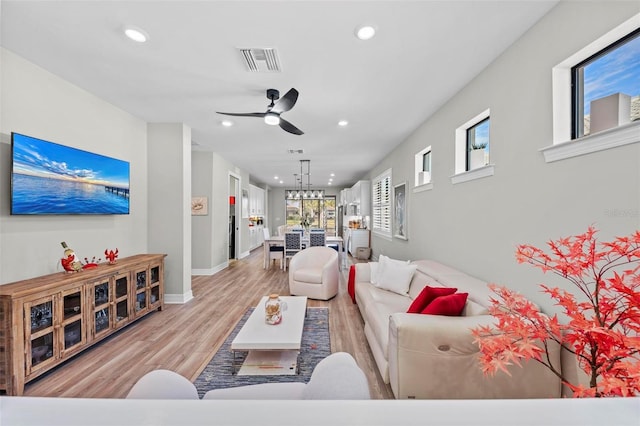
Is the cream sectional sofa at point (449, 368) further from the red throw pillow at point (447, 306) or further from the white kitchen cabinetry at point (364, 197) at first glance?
the white kitchen cabinetry at point (364, 197)

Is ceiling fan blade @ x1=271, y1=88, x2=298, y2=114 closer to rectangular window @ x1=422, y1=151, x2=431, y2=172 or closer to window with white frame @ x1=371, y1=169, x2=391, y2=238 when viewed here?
rectangular window @ x1=422, y1=151, x2=431, y2=172

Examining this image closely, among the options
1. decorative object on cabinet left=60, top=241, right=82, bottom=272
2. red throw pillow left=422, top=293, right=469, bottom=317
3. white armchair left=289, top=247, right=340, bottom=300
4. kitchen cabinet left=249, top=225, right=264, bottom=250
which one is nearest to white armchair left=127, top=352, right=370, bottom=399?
red throw pillow left=422, top=293, right=469, bottom=317

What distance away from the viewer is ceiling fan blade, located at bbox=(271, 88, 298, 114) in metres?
2.42

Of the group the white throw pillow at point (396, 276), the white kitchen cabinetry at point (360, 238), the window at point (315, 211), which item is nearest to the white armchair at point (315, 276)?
the white throw pillow at point (396, 276)

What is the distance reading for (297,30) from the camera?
1920mm

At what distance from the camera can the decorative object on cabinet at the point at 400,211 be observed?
4648mm

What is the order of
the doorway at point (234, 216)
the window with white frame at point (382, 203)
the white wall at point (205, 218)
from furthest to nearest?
the doorway at point (234, 216) < the window with white frame at point (382, 203) < the white wall at point (205, 218)

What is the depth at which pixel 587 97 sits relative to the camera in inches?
65.2

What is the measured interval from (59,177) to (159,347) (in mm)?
1937

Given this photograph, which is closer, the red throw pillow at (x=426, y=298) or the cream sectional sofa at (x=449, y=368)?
the cream sectional sofa at (x=449, y=368)

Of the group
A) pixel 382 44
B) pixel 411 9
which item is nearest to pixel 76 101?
pixel 382 44

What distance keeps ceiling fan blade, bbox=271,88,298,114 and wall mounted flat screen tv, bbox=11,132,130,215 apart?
2110 millimetres

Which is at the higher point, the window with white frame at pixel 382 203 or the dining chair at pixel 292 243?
the window with white frame at pixel 382 203

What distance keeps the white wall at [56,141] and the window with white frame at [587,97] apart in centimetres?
420
